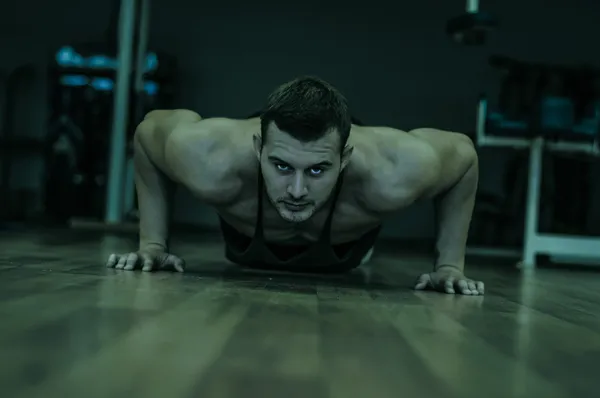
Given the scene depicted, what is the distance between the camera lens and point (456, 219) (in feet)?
5.96

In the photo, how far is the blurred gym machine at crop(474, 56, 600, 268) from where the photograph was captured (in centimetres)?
342

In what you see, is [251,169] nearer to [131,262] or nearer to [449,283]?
[131,262]

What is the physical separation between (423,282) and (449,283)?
0.24 ft

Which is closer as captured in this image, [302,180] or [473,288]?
[302,180]

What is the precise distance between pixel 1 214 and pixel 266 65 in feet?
6.81

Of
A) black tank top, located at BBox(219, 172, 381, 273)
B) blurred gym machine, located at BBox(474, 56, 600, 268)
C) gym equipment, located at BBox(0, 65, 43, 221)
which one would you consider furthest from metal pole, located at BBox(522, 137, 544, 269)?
gym equipment, located at BBox(0, 65, 43, 221)

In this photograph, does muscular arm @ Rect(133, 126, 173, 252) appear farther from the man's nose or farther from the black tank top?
the man's nose

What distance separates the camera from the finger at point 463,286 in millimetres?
1680

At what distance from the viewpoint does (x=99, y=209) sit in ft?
16.3

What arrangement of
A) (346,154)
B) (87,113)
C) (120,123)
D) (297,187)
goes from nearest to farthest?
(297,187) → (346,154) → (120,123) → (87,113)

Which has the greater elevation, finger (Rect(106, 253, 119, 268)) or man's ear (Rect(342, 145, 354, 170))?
man's ear (Rect(342, 145, 354, 170))

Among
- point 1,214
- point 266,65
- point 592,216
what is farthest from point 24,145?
point 592,216

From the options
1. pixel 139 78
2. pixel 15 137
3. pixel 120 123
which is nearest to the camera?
pixel 120 123

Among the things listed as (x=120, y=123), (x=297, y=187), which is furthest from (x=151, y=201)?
(x=120, y=123)
